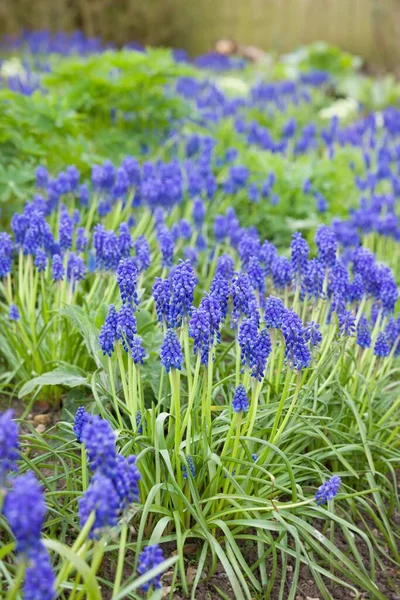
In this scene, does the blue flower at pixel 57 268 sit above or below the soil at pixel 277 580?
above

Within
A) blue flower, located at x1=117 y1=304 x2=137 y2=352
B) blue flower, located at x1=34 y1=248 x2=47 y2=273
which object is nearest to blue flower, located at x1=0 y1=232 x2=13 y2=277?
blue flower, located at x1=34 y1=248 x2=47 y2=273

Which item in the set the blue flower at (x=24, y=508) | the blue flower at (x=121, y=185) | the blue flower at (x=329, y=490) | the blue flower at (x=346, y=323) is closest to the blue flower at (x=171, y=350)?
the blue flower at (x=329, y=490)

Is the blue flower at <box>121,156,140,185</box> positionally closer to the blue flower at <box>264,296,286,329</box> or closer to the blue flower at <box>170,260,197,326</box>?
the blue flower at <box>264,296,286,329</box>

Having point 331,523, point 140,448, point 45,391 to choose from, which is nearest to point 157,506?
point 140,448

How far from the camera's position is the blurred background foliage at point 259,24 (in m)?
15.3

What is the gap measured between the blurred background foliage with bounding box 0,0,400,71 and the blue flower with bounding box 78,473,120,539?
47.7 feet

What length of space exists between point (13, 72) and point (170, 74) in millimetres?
3442

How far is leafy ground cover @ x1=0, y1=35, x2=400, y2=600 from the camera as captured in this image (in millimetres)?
2521

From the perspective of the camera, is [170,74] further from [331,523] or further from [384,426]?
[331,523]

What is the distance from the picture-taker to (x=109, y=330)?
2707mm

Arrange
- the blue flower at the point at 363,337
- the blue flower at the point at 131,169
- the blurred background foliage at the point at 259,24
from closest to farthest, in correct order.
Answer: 1. the blue flower at the point at 363,337
2. the blue flower at the point at 131,169
3. the blurred background foliage at the point at 259,24

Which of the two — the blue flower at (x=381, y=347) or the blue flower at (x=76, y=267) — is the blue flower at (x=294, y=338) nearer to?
the blue flower at (x=381, y=347)

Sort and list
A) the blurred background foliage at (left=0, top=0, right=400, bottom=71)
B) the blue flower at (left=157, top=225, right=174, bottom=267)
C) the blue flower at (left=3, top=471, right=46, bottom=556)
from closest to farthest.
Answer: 1. the blue flower at (left=3, top=471, right=46, bottom=556)
2. the blue flower at (left=157, top=225, right=174, bottom=267)
3. the blurred background foliage at (left=0, top=0, right=400, bottom=71)

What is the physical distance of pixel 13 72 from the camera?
8.89 meters
